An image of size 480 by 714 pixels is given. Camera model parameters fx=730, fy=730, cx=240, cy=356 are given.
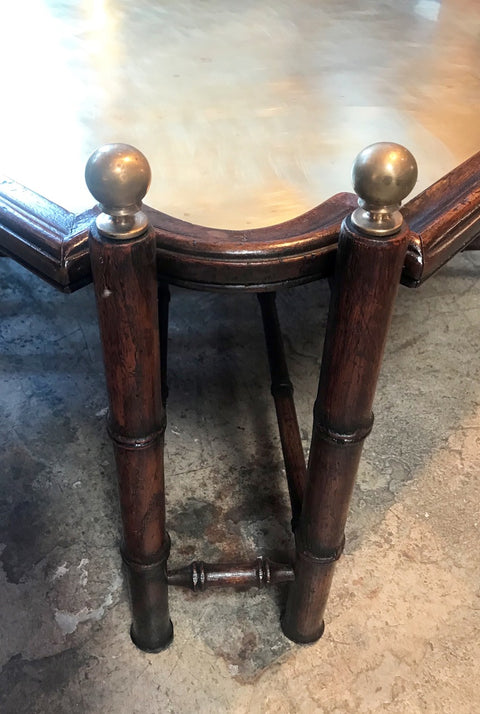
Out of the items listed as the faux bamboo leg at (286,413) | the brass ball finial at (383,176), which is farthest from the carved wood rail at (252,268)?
the faux bamboo leg at (286,413)

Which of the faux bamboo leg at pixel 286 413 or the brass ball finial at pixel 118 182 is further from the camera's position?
the faux bamboo leg at pixel 286 413

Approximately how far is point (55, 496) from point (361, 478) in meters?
0.42

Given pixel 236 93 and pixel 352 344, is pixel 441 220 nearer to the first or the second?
pixel 352 344

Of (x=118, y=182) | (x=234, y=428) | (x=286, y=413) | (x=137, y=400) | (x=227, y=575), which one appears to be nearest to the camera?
(x=118, y=182)

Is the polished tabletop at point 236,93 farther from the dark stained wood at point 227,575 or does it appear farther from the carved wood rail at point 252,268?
the dark stained wood at point 227,575

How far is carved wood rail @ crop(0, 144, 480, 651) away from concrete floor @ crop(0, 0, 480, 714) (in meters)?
0.05

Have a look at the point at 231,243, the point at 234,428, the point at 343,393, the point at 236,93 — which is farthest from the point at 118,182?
the point at 234,428

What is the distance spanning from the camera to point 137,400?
22.4 inches

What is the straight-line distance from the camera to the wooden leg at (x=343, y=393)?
495 mm

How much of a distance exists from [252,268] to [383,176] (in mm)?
122

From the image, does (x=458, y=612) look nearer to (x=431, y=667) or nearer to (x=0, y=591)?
(x=431, y=667)

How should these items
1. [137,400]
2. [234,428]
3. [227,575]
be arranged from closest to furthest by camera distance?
[137,400], [227,575], [234,428]

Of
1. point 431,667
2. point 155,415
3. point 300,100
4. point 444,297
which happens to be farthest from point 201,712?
point 444,297

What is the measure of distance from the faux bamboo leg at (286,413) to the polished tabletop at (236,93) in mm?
347
